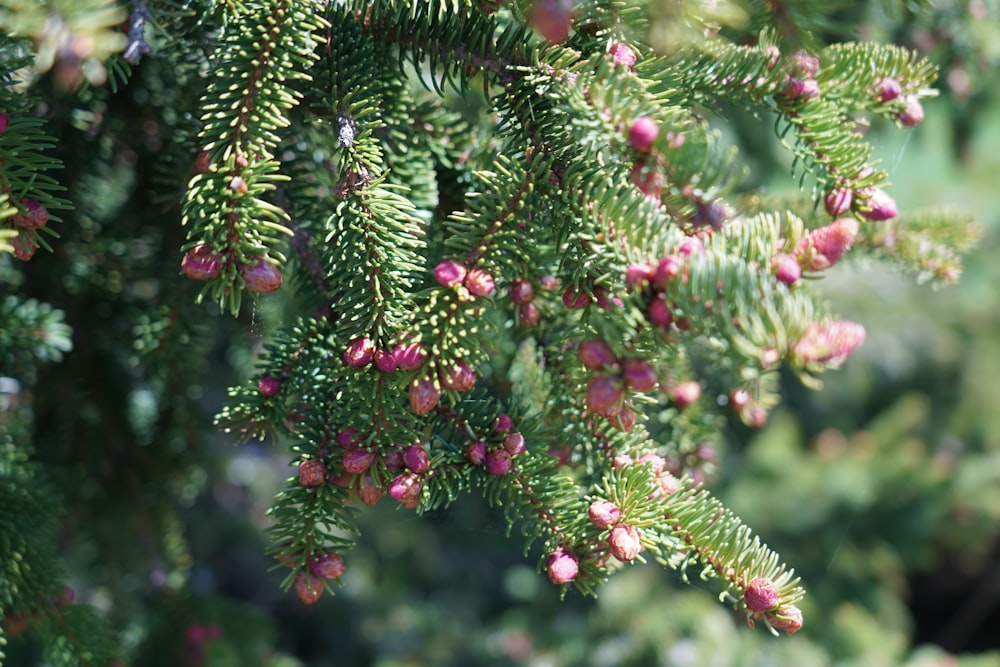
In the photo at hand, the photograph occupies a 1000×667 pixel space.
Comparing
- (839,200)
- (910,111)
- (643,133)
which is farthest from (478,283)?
(910,111)

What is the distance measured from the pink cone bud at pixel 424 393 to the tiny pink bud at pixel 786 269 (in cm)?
19

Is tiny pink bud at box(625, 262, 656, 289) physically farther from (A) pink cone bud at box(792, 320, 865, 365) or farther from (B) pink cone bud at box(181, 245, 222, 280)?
(B) pink cone bud at box(181, 245, 222, 280)

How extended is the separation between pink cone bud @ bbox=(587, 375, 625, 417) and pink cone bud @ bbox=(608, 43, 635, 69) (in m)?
0.19

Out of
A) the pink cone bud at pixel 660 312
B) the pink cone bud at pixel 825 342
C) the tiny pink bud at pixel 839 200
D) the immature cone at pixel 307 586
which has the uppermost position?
the tiny pink bud at pixel 839 200

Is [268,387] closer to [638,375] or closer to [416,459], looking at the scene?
[416,459]

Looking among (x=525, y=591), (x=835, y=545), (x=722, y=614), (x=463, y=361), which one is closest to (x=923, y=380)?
(x=835, y=545)

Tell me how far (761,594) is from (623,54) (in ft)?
1.08

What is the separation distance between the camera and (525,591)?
5.49 ft

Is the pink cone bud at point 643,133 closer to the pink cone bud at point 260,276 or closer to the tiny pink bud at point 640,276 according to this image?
the tiny pink bud at point 640,276

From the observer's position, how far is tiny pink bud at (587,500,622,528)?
46cm

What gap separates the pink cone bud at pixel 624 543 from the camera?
17.3 inches

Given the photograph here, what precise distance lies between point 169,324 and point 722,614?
1130 mm

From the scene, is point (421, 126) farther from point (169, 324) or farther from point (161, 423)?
point (161, 423)

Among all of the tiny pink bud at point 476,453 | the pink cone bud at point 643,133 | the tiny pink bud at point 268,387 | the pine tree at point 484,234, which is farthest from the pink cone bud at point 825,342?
the tiny pink bud at point 268,387
